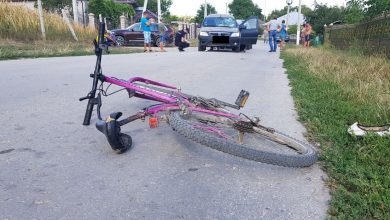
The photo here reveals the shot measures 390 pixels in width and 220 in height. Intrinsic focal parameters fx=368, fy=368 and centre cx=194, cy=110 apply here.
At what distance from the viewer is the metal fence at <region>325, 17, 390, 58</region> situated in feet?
33.6

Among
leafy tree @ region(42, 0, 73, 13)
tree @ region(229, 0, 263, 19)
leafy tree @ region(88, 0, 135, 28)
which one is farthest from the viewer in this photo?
tree @ region(229, 0, 263, 19)

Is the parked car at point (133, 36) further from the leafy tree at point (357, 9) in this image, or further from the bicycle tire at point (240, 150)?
the bicycle tire at point (240, 150)

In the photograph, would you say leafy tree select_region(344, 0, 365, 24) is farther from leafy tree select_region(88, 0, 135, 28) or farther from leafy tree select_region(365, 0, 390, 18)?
leafy tree select_region(88, 0, 135, 28)

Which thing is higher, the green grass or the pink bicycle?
the pink bicycle

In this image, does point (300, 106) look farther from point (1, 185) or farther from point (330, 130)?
point (1, 185)

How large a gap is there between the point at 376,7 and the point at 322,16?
41.3 meters

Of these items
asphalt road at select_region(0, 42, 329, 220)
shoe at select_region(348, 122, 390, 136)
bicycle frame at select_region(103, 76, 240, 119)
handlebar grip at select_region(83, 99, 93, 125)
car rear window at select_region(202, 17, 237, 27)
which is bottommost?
asphalt road at select_region(0, 42, 329, 220)

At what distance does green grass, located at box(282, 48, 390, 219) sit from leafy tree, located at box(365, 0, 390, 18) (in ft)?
19.9

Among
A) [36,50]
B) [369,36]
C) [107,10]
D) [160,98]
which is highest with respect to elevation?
[107,10]

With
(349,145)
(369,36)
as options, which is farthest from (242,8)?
(349,145)

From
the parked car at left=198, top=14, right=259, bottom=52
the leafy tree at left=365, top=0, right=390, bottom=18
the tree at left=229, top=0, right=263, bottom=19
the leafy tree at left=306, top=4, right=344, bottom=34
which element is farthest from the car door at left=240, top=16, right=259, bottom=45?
the tree at left=229, top=0, right=263, bottom=19

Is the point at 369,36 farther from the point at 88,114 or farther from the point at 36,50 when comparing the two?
the point at 36,50

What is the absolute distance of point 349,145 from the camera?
10.8ft

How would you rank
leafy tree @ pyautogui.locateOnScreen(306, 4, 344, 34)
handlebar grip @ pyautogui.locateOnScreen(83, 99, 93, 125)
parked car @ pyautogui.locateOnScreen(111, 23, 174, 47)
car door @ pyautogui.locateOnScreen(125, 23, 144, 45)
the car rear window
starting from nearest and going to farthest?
handlebar grip @ pyautogui.locateOnScreen(83, 99, 93, 125), the car rear window, parked car @ pyautogui.locateOnScreen(111, 23, 174, 47), car door @ pyautogui.locateOnScreen(125, 23, 144, 45), leafy tree @ pyautogui.locateOnScreen(306, 4, 344, 34)
